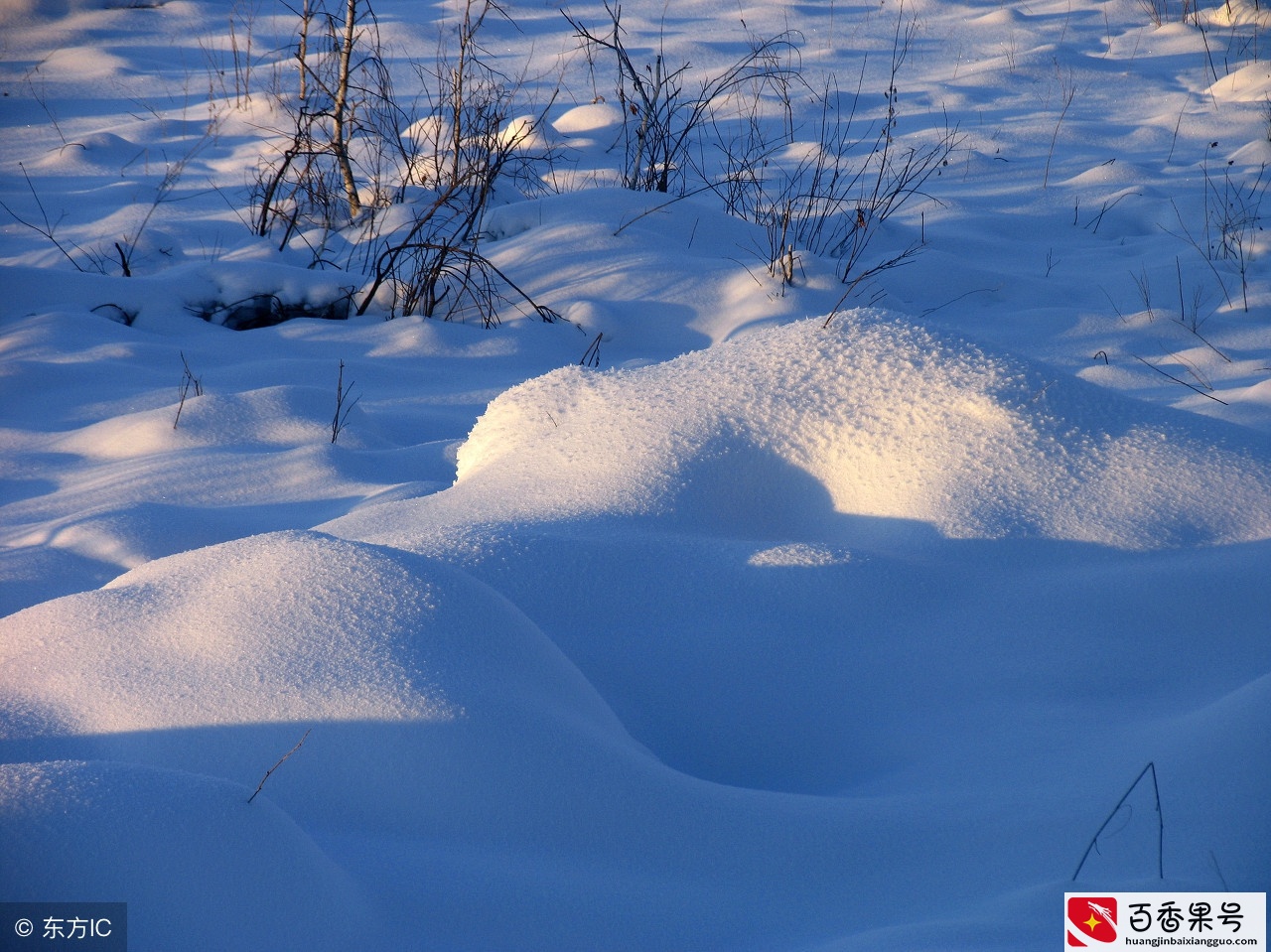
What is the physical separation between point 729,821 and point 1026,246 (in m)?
4.16

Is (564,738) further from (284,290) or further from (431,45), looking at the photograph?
(431,45)

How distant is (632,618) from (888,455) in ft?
2.06

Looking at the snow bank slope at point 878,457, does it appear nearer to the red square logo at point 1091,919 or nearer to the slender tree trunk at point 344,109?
the red square logo at point 1091,919

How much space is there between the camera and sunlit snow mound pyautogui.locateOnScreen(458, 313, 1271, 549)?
184cm

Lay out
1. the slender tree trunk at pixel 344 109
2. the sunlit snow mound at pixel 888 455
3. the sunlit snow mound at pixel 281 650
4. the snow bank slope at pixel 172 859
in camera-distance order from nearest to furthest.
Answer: the snow bank slope at pixel 172 859 → the sunlit snow mound at pixel 281 650 → the sunlit snow mound at pixel 888 455 → the slender tree trunk at pixel 344 109

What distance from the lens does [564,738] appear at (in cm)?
127

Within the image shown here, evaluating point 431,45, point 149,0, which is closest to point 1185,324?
point 431,45

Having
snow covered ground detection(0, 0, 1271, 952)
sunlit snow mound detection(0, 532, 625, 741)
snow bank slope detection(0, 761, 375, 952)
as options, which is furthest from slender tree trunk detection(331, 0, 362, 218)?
snow bank slope detection(0, 761, 375, 952)

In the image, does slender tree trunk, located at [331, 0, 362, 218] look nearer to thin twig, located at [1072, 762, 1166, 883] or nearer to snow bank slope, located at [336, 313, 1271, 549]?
snow bank slope, located at [336, 313, 1271, 549]

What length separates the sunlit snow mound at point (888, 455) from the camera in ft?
6.03

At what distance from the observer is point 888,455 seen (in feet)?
6.37

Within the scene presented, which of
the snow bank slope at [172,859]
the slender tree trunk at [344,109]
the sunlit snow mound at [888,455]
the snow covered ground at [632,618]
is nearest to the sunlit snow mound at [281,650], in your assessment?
the snow covered ground at [632,618]

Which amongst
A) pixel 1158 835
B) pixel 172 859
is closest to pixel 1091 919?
pixel 1158 835

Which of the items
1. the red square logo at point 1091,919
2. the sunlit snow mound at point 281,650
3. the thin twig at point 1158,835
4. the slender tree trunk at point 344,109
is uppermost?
the slender tree trunk at point 344,109
